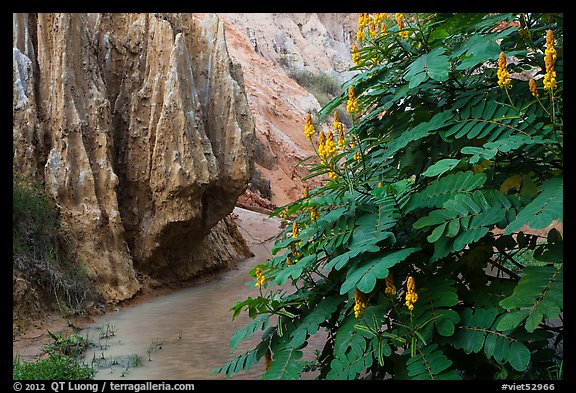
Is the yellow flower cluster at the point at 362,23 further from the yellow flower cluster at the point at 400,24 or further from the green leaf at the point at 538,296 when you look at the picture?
the green leaf at the point at 538,296

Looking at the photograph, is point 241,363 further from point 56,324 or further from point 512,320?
point 56,324

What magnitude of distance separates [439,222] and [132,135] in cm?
834

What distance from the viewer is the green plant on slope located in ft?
7.25

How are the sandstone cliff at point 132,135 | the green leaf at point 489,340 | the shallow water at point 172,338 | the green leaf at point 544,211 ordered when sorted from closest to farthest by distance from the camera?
the green leaf at point 544,211 < the green leaf at point 489,340 < the shallow water at point 172,338 < the sandstone cliff at point 132,135

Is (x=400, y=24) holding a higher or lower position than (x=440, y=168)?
higher

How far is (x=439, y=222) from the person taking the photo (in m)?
2.28

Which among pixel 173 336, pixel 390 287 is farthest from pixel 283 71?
pixel 390 287

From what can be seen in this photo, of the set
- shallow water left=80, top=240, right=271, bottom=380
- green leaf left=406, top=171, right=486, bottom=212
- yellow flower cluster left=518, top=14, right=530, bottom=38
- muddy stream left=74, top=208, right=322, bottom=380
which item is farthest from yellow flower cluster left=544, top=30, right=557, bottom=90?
shallow water left=80, top=240, right=271, bottom=380

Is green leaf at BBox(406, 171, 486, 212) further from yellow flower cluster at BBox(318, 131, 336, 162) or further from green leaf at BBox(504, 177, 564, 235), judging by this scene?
yellow flower cluster at BBox(318, 131, 336, 162)

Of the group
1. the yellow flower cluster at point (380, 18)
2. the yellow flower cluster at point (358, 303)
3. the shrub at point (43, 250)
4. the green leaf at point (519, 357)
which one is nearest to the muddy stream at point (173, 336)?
the shrub at point (43, 250)

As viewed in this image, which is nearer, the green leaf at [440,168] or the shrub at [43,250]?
the green leaf at [440,168]

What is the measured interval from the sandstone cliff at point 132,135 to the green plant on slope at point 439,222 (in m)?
6.26

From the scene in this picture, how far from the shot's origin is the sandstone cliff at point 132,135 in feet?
27.1
